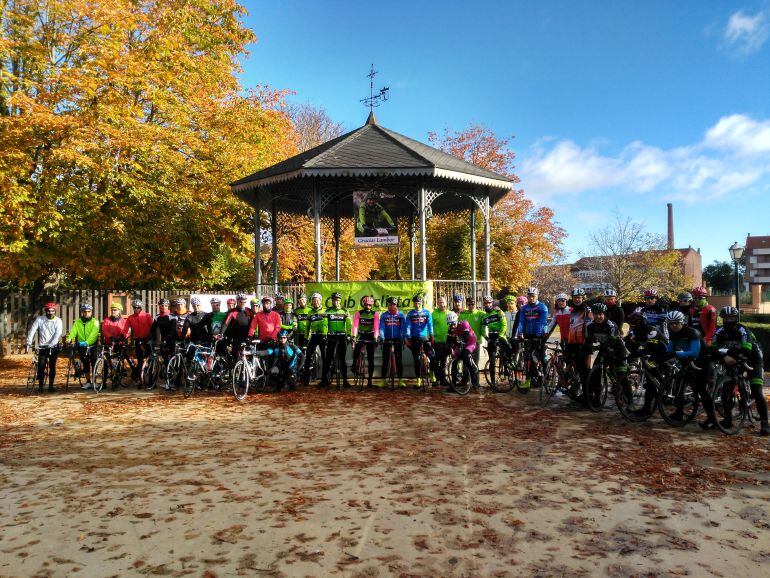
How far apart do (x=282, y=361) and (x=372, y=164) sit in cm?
547

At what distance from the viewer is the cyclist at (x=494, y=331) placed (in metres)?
11.1

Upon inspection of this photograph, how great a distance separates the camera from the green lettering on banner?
12.5 m

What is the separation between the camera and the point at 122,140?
1298 cm

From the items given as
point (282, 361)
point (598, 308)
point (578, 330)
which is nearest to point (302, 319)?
point (282, 361)

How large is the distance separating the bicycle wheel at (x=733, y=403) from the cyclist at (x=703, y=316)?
247cm

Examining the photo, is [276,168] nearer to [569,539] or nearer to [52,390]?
[52,390]

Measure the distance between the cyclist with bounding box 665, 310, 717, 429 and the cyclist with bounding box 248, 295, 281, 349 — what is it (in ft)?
23.2

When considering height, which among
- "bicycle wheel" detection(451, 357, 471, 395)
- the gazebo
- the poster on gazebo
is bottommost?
"bicycle wheel" detection(451, 357, 471, 395)

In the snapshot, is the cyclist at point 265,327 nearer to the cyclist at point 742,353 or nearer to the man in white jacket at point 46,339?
the man in white jacket at point 46,339

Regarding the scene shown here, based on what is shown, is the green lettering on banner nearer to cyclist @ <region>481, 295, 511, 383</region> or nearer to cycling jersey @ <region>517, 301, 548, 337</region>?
cyclist @ <region>481, 295, 511, 383</region>

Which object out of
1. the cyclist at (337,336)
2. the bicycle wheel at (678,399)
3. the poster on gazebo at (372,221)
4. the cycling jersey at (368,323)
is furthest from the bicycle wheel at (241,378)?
the bicycle wheel at (678,399)

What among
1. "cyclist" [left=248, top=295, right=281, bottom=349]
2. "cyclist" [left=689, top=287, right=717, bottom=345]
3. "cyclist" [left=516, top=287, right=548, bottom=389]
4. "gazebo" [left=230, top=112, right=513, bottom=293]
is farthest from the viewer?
"gazebo" [left=230, top=112, right=513, bottom=293]

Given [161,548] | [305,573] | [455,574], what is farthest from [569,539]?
[161,548]

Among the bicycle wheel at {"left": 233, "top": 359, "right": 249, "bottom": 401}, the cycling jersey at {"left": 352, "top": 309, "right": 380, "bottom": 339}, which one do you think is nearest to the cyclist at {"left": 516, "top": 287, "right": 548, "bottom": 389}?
the cycling jersey at {"left": 352, "top": 309, "right": 380, "bottom": 339}
